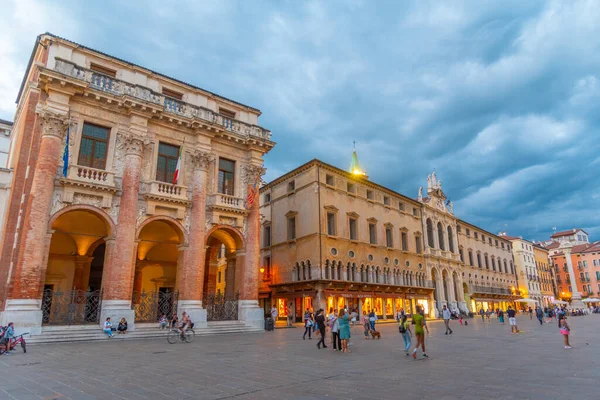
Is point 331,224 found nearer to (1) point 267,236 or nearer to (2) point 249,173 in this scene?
(1) point 267,236

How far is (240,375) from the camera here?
9031 millimetres

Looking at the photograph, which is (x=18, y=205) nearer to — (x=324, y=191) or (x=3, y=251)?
(x=3, y=251)

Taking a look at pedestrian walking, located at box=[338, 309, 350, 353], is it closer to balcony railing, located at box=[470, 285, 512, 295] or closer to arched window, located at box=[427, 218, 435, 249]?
arched window, located at box=[427, 218, 435, 249]

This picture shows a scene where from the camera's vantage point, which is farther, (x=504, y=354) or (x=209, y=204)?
(x=209, y=204)

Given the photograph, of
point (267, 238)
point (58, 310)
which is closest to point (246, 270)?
point (58, 310)

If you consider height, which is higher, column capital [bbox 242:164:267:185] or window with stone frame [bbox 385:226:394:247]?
column capital [bbox 242:164:267:185]

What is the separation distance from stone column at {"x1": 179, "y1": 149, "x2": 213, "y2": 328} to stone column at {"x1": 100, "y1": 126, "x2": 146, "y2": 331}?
9.49 ft

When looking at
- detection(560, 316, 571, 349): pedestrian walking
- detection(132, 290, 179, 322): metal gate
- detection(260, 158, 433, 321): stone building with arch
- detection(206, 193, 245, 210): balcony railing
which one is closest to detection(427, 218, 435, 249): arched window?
detection(260, 158, 433, 321): stone building with arch

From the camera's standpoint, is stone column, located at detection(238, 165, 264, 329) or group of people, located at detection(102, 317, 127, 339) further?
stone column, located at detection(238, 165, 264, 329)

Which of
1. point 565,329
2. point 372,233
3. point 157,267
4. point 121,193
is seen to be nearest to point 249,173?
point 121,193

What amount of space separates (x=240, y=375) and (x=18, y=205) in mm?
15899

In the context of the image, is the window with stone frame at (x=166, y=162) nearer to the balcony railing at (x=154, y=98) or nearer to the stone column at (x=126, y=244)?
the stone column at (x=126, y=244)

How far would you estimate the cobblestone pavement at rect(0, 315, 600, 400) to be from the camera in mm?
7105

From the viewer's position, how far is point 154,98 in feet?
73.4
